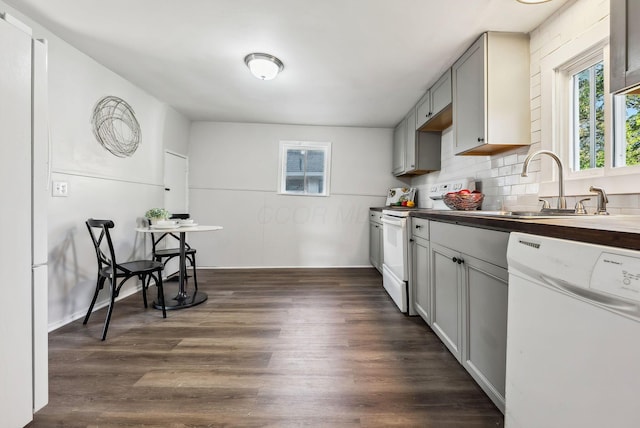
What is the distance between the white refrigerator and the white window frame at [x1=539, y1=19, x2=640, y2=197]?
9.14 feet

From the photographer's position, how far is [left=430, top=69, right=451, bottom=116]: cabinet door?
95.9 inches

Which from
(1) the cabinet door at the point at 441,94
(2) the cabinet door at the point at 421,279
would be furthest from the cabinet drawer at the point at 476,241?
(1) the cabinet door at the point at 441,94

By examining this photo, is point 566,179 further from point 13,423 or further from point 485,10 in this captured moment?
point 13,423

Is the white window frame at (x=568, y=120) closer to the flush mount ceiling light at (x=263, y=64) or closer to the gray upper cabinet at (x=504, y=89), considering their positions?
the gray upper cabinet at (x=504, y=89)

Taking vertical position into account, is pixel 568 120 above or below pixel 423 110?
below

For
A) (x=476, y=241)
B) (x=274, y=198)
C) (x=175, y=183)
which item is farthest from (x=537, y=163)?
(x=175, y=183)

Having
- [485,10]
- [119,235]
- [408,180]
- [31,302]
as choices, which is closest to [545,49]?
[485,10]

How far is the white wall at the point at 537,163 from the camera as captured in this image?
145 cm

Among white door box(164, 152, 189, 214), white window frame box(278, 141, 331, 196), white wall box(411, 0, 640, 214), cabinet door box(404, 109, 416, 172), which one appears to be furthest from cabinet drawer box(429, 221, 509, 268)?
white door box(164, 152, 189, 214)

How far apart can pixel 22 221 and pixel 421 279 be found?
2.41 meters

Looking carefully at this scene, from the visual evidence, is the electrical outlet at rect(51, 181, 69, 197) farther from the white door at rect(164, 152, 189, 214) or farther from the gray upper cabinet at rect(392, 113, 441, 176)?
the gray upper cabinet at rect(392, 113, 441, 176)

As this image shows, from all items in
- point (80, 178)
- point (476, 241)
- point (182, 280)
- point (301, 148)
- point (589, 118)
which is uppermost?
point (301, 148)

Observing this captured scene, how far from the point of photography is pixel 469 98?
2117 mm

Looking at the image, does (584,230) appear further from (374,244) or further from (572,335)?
(374,244)
